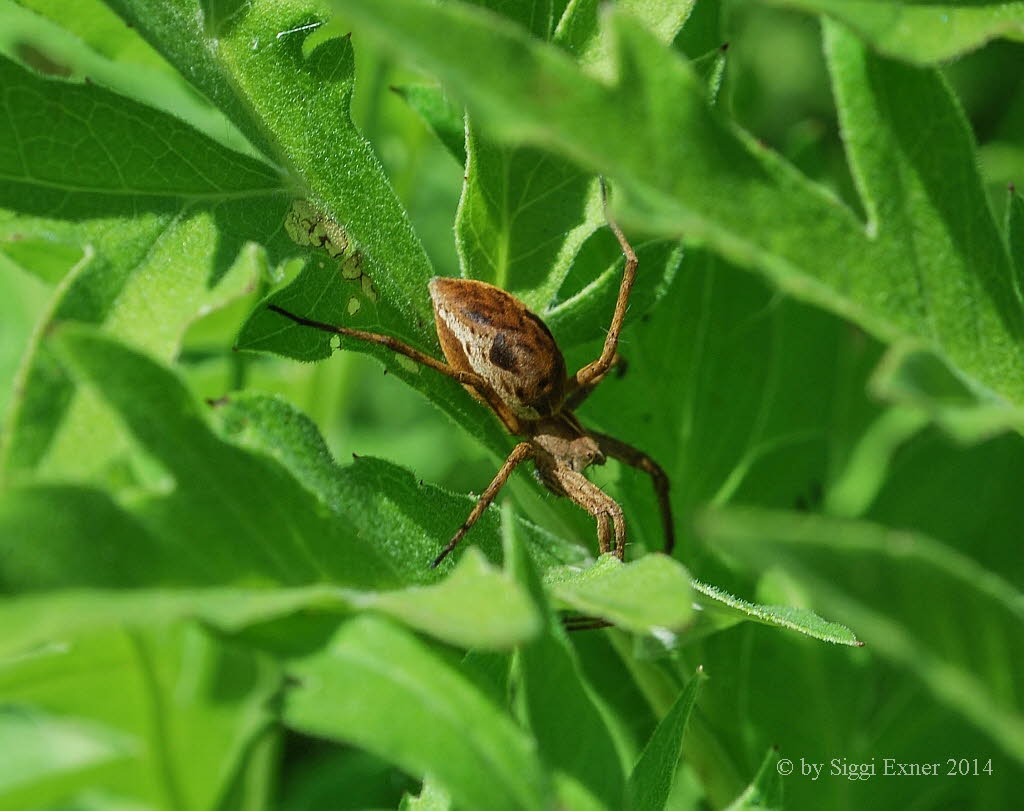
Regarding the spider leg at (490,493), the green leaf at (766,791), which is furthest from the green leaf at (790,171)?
the green leaf at (766,791)

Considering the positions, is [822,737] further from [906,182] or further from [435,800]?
[906,182]

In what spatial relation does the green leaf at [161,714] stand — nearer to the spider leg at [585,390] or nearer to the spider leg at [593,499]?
the spider leg at [593,499]

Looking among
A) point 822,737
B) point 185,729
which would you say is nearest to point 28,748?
point 185,729

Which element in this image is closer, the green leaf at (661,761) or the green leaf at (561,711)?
the green leaf at (561,711)

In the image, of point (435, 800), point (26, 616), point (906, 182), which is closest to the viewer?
point (26, 616)

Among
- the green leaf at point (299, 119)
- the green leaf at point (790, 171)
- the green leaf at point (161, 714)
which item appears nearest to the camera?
the green leaf at point (790, 171)

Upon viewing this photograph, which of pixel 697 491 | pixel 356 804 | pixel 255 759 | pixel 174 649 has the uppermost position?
pixel 697 491

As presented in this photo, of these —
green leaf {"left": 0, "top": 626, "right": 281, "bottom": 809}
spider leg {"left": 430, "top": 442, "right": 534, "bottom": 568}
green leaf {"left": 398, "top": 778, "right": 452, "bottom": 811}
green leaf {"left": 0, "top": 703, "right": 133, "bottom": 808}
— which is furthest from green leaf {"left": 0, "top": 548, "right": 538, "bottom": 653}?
green leaf {"left": 0, "top": 703, "right": 133, "bottom": 808}

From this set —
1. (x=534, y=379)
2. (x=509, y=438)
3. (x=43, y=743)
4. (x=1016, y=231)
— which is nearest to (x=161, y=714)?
(x=43, y=743)
